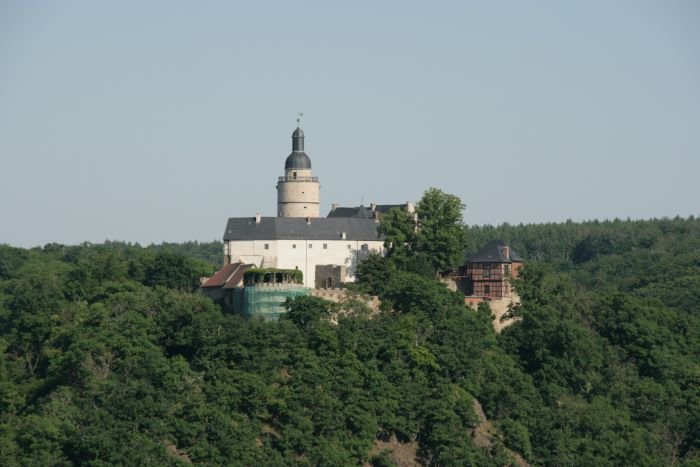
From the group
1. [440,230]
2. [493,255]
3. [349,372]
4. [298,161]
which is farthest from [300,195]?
[349,372]

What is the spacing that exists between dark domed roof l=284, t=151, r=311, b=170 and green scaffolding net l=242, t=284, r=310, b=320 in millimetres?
10895

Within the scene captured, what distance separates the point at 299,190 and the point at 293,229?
A: 4.24 m

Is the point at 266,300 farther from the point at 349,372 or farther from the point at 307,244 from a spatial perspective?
the point at 307,244

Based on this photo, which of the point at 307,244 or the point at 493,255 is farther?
the point at 493,255

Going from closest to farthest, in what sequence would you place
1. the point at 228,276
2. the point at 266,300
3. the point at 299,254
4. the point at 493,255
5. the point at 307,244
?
the point at 266,300 → the point at 228,276 → the point at 299,254 → the point at 307,244 → the point at 493,255

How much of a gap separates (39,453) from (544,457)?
2394cm

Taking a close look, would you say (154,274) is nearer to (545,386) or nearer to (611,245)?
(545,386)

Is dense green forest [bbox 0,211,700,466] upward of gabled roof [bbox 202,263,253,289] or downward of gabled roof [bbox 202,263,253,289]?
downward

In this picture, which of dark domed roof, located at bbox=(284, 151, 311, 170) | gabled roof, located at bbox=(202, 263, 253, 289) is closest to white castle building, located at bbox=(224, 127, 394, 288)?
dark domed roof, located at bbox=(284, 151, 311, 170)

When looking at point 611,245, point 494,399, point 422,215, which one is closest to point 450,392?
point 494,399

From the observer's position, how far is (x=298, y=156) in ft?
297

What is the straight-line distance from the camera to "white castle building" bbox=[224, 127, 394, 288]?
85812mm

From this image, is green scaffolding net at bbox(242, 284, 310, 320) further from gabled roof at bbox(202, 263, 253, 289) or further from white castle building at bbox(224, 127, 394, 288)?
white castle building at bbox(224, 127, 394, 288)

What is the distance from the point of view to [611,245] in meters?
150
